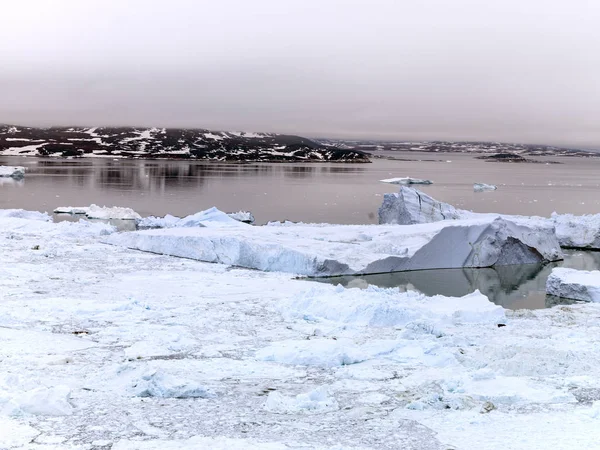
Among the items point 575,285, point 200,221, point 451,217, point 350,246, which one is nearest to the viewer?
point 575,285

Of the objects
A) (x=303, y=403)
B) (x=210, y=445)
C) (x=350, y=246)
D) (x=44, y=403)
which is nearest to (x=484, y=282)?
(x=350, y=246)

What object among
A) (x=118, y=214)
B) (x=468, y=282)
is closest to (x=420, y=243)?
(x=468, y=282)

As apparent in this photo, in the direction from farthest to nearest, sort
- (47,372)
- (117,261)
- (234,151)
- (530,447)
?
(234,151)
(117,261)
(47,372)
(530,447)

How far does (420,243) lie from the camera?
14.5 m

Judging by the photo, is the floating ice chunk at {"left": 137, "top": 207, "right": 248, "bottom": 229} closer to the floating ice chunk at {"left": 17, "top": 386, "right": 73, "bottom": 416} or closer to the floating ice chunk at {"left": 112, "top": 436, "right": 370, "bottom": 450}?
the floating ice chunk at {"left": 17, "top": 386, "right": 73, "bottom": 416}

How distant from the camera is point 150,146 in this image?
113000 millimetres

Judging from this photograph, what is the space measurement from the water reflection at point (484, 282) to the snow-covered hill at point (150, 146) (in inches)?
3352

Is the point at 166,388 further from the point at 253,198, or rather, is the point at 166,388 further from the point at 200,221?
the point at 253,198

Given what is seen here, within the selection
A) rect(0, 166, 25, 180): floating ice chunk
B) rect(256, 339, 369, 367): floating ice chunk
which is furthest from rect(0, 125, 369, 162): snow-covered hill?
rect(256, 339, 369, 367): floating ice chunk

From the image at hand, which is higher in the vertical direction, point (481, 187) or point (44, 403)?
point (44, 403)

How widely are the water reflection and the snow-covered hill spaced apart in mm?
85140

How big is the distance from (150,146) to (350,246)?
104 meters

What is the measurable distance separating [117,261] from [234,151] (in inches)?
3865

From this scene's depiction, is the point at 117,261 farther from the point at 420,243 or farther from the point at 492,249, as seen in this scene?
the point at 492,249
